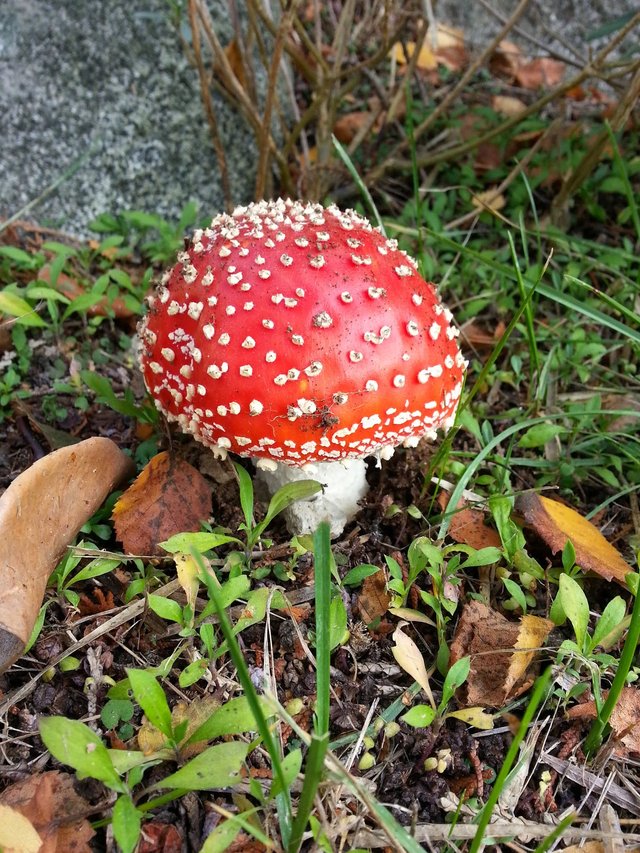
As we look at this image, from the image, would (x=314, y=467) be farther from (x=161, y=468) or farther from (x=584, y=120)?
(x=584, y=120)

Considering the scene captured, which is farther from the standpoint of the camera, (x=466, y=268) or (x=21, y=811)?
(x=466, y=268)

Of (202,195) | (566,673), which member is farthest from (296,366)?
(202,195)

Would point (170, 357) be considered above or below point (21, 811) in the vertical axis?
above

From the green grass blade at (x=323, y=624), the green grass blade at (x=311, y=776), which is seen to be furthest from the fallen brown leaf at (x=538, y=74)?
the green grass blade at (x=311, y=776)

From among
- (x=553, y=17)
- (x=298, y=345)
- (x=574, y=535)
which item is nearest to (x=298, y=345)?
(x=298, y=345)

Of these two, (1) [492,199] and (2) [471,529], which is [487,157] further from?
(2) [471,529]

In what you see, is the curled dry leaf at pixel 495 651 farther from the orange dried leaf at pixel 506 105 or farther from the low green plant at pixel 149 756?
the orange dried leaf at pixel 506 105
